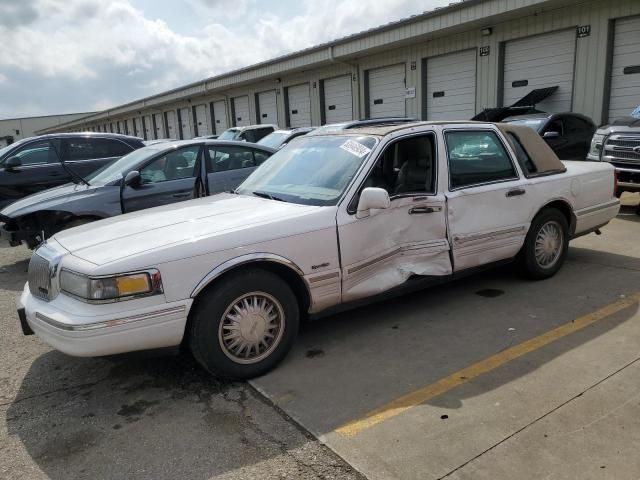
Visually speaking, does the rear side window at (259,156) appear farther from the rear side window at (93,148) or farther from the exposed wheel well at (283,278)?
the exposed wheel well at (283,278)

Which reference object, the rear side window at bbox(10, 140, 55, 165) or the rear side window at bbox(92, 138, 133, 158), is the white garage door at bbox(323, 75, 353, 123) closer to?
the rear side window at bbox(92, 138, 133, 158)

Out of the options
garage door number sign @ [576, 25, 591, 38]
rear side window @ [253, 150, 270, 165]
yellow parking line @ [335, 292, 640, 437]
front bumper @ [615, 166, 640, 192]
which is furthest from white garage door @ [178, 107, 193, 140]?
Result: yellow parking line @ [335, 292, 640, 437]

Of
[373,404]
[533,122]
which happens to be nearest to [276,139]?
[533,122]

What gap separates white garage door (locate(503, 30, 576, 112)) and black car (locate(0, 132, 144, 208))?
1018 centimetres

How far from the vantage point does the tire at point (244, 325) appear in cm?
336

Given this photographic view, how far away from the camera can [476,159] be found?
4797mm

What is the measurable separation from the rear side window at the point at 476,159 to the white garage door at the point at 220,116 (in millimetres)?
25408

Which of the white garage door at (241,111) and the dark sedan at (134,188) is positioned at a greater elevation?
the white garage door at (241,111)

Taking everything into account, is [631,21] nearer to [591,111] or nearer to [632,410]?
[591,111]

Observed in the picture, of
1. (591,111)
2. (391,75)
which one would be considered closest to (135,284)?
(591,111)

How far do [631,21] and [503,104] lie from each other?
3.54m

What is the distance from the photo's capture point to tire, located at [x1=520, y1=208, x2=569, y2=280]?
5.14 metres

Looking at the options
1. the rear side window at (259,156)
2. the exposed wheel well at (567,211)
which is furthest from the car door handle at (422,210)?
the rear side window at (259,156)

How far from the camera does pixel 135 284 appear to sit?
313 centimetres
